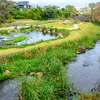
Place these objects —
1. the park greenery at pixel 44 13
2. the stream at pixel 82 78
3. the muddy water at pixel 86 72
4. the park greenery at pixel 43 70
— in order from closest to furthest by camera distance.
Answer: the park greenery at pixel 43 70 → the stream at pixel 82 78 → the muddy water at pixel 86 72 → the park greenery at pixel 44 13

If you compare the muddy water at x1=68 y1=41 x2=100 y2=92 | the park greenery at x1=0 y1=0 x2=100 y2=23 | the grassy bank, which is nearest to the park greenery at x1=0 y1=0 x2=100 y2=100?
the grassy bank

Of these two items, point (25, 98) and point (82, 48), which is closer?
point (25, 98)

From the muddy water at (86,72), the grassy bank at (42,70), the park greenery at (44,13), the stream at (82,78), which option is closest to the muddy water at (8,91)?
the stream at (82,78)

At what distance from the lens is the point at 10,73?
29.9ft

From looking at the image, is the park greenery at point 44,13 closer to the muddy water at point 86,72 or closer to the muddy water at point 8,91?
the muddy water at point 86,72

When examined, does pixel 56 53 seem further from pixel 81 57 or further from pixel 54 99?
pixel 54 99

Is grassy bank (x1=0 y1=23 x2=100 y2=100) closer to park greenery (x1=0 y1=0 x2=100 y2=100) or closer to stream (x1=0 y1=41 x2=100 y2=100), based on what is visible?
park greenery (x1=0 y1=0 x2=100 y2=100)

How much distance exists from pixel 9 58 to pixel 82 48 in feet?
31.5

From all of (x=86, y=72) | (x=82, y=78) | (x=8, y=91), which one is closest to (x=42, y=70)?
(x=8, y=91)

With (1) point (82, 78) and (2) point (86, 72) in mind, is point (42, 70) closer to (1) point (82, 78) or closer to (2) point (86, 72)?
(1) point (82, 78)

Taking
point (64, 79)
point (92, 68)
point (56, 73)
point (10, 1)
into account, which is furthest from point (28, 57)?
point (10, 1)

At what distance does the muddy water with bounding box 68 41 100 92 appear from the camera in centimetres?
805

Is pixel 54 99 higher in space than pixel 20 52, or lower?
lower

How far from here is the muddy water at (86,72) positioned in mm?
8055
